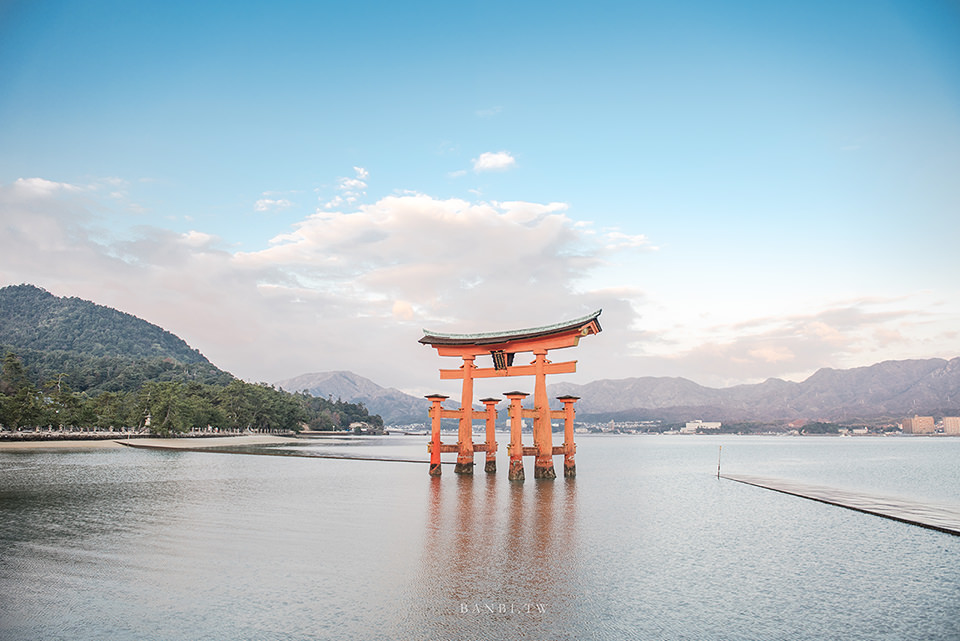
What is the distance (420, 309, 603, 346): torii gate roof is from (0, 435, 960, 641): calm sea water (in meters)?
7.26

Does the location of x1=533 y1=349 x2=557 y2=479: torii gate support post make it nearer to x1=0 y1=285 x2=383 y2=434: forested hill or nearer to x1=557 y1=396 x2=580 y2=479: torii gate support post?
x1=557 y1=396 x2=580 y2=479: torii gate support post

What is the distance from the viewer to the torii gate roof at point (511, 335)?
23.9m

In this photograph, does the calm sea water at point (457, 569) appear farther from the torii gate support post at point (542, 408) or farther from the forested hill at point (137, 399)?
the forested hill at point (137, 399)

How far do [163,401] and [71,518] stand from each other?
59412 mm

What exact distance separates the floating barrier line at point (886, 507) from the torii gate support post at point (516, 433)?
35.9ft

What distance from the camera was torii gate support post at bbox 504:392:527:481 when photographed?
83.1ft

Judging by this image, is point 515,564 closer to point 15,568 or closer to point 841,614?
point 841,614

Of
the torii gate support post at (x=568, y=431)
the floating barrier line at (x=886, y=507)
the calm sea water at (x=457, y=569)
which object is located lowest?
the floating barrier line at (x=886, y=507)

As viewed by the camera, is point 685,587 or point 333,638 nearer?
point 333,638

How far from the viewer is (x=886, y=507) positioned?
18469mm

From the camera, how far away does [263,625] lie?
715 cm

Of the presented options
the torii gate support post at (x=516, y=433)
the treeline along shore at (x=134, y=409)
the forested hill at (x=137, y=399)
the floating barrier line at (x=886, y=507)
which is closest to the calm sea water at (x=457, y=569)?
the floating barrier line at (x=886, y=507)

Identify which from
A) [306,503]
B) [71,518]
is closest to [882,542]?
[306,503]

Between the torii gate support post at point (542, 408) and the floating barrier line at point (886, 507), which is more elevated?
the torii gate support post at point (542, 408)
